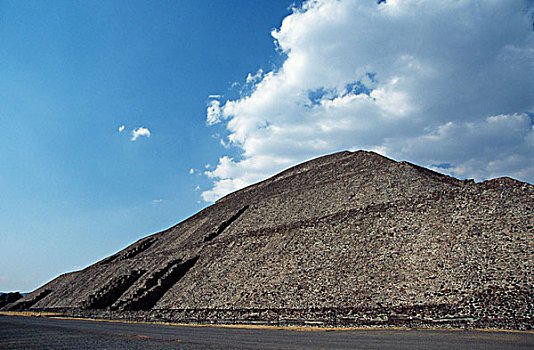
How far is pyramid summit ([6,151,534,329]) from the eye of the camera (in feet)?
52.0

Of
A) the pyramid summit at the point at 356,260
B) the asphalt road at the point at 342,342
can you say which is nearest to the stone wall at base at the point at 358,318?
the pyramid summit at the point at 356,260

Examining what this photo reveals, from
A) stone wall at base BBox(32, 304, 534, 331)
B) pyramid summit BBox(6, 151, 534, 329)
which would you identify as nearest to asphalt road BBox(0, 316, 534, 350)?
stone wall at base BBox(32, 304, 534, 331)

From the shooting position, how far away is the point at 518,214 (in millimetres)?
18344

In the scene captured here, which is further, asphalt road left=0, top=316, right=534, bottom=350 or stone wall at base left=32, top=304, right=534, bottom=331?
stone wall at base left=32, top=304, right=534, bottom=331

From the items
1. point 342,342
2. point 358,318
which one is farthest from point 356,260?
point 342,342

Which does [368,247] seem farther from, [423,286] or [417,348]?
[417,348]

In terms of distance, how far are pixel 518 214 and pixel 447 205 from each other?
386 cm

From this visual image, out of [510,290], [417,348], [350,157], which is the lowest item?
[417,348]

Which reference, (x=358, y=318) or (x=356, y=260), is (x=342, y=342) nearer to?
(x=358, y=318)

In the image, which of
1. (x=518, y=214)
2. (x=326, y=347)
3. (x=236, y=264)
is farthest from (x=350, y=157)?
(x=326, y=347)

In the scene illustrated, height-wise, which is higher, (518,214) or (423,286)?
(518,214)

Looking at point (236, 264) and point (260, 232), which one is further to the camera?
point (260, 232)

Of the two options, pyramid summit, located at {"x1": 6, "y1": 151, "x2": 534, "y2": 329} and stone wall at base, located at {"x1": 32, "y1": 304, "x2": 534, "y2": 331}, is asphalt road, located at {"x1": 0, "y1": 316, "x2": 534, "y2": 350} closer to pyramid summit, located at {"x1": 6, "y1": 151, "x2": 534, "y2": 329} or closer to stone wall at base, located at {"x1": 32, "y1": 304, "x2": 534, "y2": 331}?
stone wall at base, located at {"x1": 32, "y1": 304, "x2": 534, "y2": 331}

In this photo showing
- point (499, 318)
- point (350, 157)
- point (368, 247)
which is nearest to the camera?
point (499, 318)
